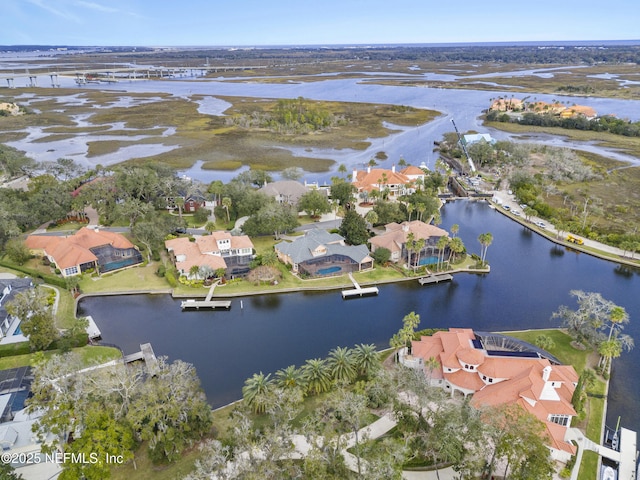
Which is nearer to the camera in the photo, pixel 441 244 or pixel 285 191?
pixel 441 244

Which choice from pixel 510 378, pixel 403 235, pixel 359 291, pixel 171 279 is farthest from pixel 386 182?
pixel 510 378

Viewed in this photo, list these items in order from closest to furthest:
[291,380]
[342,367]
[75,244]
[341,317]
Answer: [291,380] → [342,367] → [341,317] → [75,244]

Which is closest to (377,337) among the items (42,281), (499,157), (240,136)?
(42,281)

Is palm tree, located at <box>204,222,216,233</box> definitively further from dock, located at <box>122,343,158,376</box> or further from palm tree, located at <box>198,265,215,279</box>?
dock, located at <box>122,343,158,376</box>

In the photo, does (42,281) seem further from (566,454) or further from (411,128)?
(411,128)

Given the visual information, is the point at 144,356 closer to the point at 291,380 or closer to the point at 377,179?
the point at 291,380

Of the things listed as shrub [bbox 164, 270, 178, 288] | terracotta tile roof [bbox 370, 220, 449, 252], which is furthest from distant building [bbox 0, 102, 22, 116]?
terracotta tile roof [bbox 370, 220, 449, 252]
